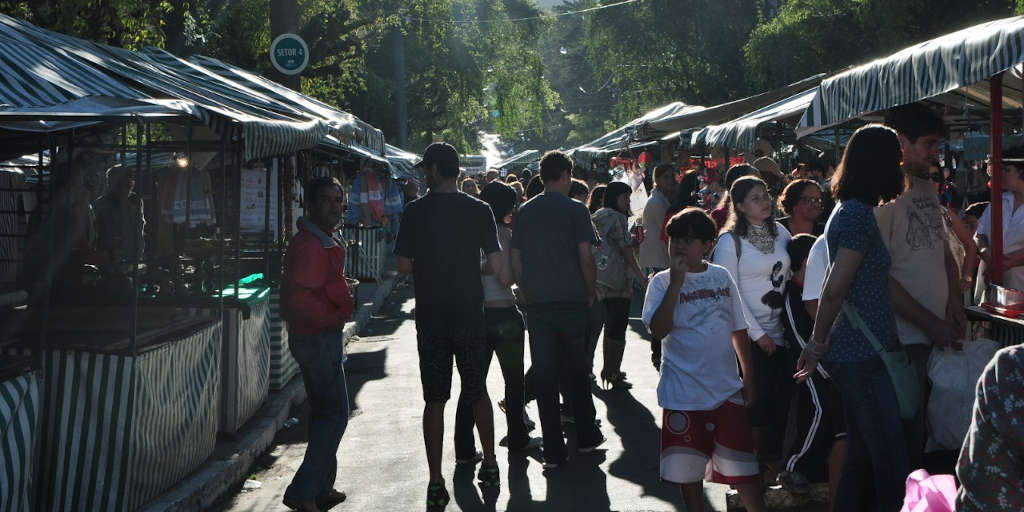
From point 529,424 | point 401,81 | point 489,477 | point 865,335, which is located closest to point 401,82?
point 401,81

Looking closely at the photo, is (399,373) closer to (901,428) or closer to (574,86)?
(901,428)

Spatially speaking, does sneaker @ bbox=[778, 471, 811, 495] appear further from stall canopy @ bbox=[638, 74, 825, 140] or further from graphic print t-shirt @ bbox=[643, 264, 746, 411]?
stall canopy @ bbox=[638, 74, 825, 140]

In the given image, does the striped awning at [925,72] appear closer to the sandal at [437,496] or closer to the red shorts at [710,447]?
the red shorts at [710,447]

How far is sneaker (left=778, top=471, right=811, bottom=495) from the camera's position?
5.94 m

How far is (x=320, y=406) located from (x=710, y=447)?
7.52 ft

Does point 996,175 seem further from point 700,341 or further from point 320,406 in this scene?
point 320,406

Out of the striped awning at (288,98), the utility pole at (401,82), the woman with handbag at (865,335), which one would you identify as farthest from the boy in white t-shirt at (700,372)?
the utility pole at (401,82)

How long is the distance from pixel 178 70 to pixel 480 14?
34.2 meters

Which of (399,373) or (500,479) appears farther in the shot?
(399,373)

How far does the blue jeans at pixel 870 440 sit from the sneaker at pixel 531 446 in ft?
11.1

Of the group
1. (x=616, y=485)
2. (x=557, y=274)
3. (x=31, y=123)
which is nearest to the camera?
(x=31, y=123)

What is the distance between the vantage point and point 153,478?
587 centimetres

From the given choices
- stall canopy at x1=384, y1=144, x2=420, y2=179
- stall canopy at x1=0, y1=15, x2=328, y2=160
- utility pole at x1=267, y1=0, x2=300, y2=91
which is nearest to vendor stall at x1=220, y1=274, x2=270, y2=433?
stall canopy at x1=0, y1=15, x2=328, y2=160

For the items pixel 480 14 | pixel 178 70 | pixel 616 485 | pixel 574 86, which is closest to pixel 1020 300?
pixel 616 485
